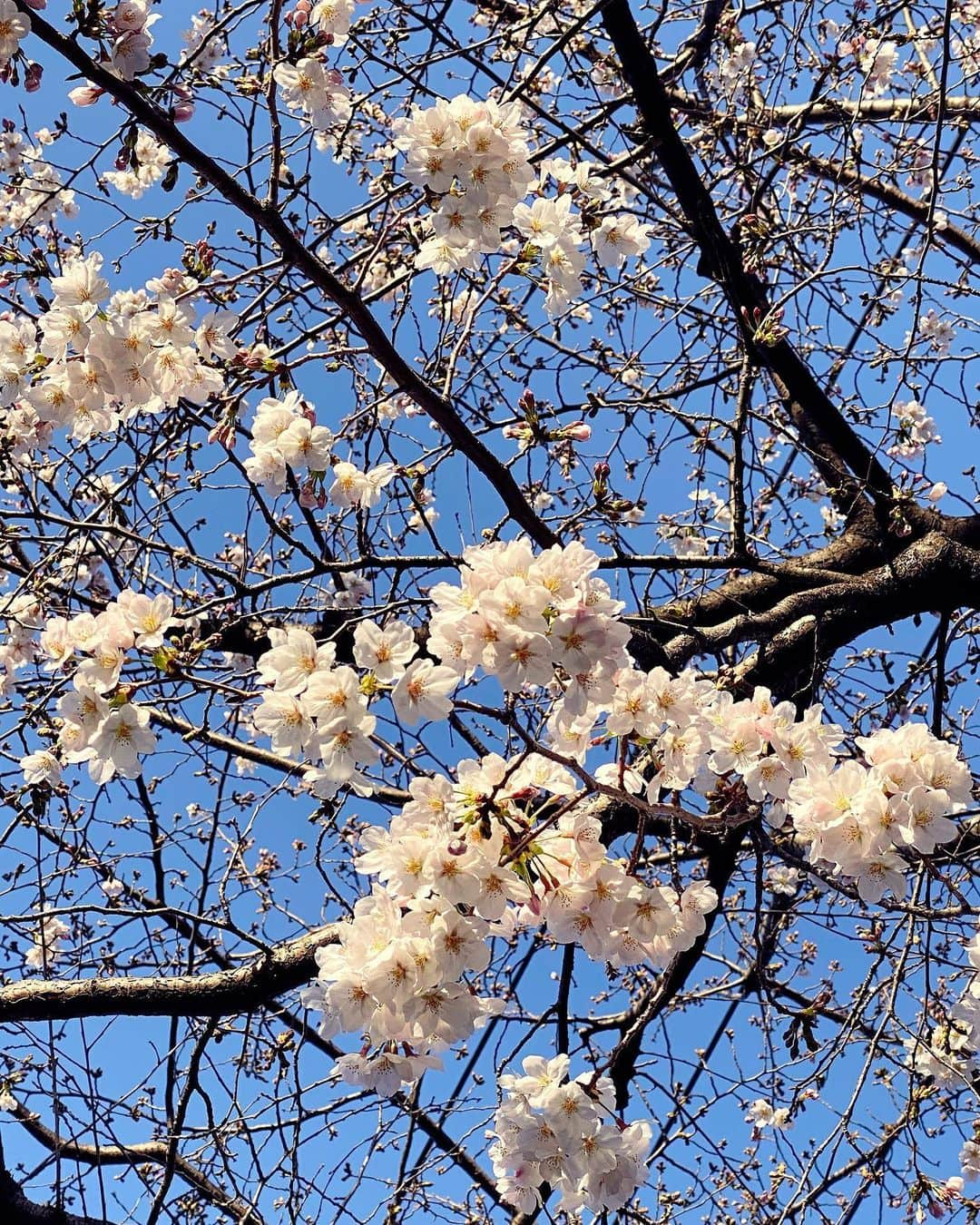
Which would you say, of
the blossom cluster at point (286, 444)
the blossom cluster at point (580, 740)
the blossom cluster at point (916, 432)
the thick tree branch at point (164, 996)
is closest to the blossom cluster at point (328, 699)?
the blossom cluster at point (580, 740)

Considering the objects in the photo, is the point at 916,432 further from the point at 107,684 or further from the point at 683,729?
the point at 107,684

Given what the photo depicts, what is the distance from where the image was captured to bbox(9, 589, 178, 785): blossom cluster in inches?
70.9

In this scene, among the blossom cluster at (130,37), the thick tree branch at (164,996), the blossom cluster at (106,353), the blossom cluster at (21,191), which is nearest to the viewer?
the blossom cluster at (130,37)

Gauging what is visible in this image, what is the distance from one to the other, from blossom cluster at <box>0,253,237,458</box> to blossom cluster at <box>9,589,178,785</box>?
2.10 feet

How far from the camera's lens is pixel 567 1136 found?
1886 millimetres

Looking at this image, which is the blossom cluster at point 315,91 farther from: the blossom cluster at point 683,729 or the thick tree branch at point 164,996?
the thick tree branch at point 164,996

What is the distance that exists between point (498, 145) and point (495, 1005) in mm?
1754

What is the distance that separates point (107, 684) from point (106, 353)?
0.89m

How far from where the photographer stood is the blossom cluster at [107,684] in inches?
70.9

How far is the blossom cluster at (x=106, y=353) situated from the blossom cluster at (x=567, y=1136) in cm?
170

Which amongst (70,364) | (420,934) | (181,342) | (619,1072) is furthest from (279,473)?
(619,1072)

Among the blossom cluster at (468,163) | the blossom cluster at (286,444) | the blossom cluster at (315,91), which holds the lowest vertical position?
the blossom cluster at (286,444)

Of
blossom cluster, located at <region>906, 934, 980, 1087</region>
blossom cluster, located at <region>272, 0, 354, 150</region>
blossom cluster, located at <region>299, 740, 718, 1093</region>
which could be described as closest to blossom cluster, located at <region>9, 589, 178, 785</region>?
blossom cluster, located at <region>299, 740, 718, 1093</region>

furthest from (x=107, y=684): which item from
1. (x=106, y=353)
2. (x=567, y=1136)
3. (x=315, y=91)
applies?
(x=315, y=91)
